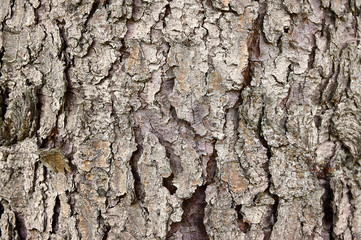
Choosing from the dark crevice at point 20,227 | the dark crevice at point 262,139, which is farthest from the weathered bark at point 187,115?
the dark crevice at point 20,227

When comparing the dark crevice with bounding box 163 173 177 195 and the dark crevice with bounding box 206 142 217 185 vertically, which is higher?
the dark crevice with bounding box 206 142 217 185

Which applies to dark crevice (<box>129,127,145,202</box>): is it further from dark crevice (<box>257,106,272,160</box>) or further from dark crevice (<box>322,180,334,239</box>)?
dark crevice (<box>322,180,334,239</box>)

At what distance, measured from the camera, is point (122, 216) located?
0.98 metres

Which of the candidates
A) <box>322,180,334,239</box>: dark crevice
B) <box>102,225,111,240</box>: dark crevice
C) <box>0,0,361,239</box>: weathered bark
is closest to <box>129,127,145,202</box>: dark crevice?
<box>0,0,361,239</box>: weathered bark

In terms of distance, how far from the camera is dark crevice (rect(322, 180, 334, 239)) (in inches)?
39.6

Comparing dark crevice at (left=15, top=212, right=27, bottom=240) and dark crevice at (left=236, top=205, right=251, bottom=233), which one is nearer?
dark crevice at (left=236, top=205, right=251, bottom=233)

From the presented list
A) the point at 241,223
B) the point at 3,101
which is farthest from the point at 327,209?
the point at 3,101

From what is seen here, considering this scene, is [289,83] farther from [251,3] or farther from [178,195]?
[178,195]

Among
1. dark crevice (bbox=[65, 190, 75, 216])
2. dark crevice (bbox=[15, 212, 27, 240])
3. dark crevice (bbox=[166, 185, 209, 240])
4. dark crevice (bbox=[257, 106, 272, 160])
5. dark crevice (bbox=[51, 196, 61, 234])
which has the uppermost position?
dark crevice (bbox=[257, 106, 272, 160])

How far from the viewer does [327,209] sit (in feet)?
3.34

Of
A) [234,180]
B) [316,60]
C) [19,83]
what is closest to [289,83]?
[316,60]

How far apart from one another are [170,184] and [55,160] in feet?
1.23

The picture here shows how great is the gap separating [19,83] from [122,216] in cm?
54

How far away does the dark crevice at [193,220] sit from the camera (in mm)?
992
